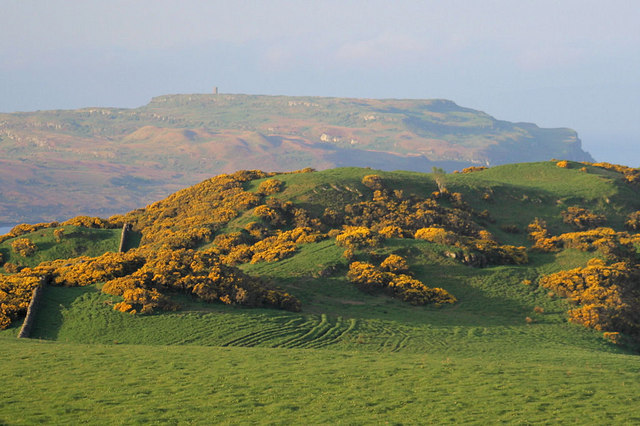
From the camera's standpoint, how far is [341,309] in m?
47.6

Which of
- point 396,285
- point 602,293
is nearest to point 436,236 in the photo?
point 396,285

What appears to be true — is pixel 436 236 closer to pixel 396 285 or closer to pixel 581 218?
pixel 396 285

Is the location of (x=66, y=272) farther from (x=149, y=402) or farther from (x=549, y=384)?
(x=549, y=384)

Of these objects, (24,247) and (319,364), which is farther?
(24,247)

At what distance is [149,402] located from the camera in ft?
77.7

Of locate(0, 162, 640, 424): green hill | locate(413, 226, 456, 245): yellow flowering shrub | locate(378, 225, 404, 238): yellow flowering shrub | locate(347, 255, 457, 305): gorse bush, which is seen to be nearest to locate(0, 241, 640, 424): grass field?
locate(0, 162, 640, 424): green hill

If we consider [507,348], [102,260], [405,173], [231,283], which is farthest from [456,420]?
[405,173]

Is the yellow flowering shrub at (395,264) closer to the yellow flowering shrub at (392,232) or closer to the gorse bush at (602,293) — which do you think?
the yellow flowering shrub at (392,232)

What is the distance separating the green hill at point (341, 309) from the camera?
81.9 feet

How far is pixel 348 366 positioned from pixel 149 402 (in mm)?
10817

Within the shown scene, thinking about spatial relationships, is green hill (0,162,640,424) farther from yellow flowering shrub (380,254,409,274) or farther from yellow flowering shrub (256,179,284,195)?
yellow flowering shrub (256,179,284,195)

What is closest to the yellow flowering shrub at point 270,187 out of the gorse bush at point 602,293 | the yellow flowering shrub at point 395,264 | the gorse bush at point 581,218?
the yellow flowering shrub at point 395,264

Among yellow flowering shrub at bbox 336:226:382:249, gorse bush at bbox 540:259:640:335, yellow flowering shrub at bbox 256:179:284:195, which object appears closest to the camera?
gorse bush at bbox 540:259:640:335

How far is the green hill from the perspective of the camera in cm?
2497
